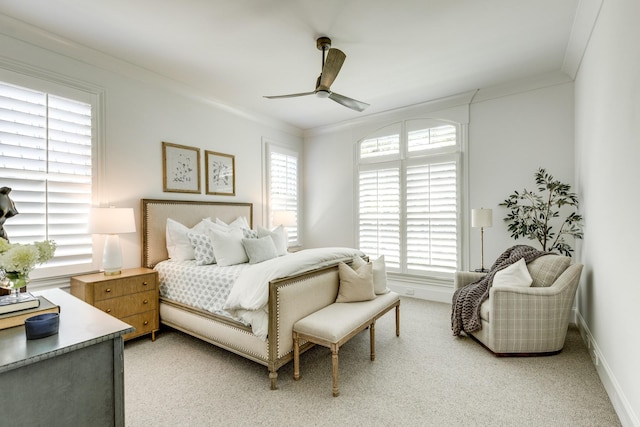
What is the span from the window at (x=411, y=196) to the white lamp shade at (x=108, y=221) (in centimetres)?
345

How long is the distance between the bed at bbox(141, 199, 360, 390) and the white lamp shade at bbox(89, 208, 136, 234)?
0.54 metres

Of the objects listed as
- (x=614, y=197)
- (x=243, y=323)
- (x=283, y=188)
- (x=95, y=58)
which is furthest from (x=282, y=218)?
(x=614, y=197)

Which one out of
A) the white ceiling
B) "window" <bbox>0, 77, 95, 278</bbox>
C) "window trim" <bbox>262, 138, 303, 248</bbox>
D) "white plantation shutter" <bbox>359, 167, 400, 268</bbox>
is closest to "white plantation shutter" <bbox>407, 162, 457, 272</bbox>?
"white plantation shutter" <bbox>359, 167, 400, 268</bbox>

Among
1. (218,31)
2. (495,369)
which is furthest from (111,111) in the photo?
(495,369)

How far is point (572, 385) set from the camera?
2.30 m

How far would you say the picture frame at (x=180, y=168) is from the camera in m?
3.78

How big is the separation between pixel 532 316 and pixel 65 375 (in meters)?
3.26

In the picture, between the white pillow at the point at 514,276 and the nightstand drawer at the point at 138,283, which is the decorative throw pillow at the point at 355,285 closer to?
the white pillow at the point at 514,276

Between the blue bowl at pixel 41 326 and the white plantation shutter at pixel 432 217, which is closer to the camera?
the blue bowl at pixel 41 326

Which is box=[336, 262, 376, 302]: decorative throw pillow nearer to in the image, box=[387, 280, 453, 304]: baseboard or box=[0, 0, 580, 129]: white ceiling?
box=[387, 280, 453, 304]: baseboard

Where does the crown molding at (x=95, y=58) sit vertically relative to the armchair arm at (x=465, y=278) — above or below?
above

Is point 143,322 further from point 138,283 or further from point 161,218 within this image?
point 161,218

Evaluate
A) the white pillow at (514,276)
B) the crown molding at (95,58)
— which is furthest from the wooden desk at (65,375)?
the white pillow at (514,276)

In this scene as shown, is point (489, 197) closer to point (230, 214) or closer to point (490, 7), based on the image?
point (490, 7)
